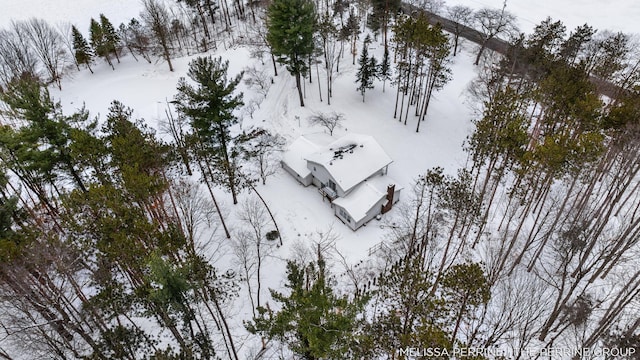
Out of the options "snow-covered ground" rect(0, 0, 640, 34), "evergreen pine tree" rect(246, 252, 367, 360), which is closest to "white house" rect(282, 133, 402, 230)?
"evergreen pine tree" rect(246, 252, 367, 360)

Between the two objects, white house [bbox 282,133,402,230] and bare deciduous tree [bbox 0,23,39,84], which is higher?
bare deciduous tree [bbox 0,23,39,84]

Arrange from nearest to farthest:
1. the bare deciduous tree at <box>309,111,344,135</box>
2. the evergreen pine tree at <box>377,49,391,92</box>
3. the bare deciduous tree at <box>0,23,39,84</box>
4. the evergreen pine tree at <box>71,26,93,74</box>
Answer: the bare deciduous tree at <box>309,111,344,135</box> → the evergreen pine tree at <box>377,49,391,92</box> → the bare deciduous tree at <box>0,23,39,84</box> → the evergreen pine tree at <box>71,26,93,74</box>

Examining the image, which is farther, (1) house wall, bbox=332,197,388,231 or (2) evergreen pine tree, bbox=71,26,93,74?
(2) evergreen pine tree, bbox=71,26,93,74

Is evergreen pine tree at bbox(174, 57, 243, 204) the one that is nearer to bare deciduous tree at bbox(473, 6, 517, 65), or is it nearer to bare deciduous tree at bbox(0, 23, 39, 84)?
bare deciduous tree at bbox(0, 23, 39, 84)

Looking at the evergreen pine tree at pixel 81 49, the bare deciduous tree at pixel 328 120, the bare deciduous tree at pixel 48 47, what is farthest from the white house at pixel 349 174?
the bare deciduous tree at pixel 48 47

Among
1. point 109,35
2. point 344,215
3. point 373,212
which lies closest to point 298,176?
point 344,215

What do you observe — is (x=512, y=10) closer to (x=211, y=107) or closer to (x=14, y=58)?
(x=211, y=107)

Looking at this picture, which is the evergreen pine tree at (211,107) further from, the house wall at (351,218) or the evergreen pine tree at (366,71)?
the evergreen pine tree at (366,71)
